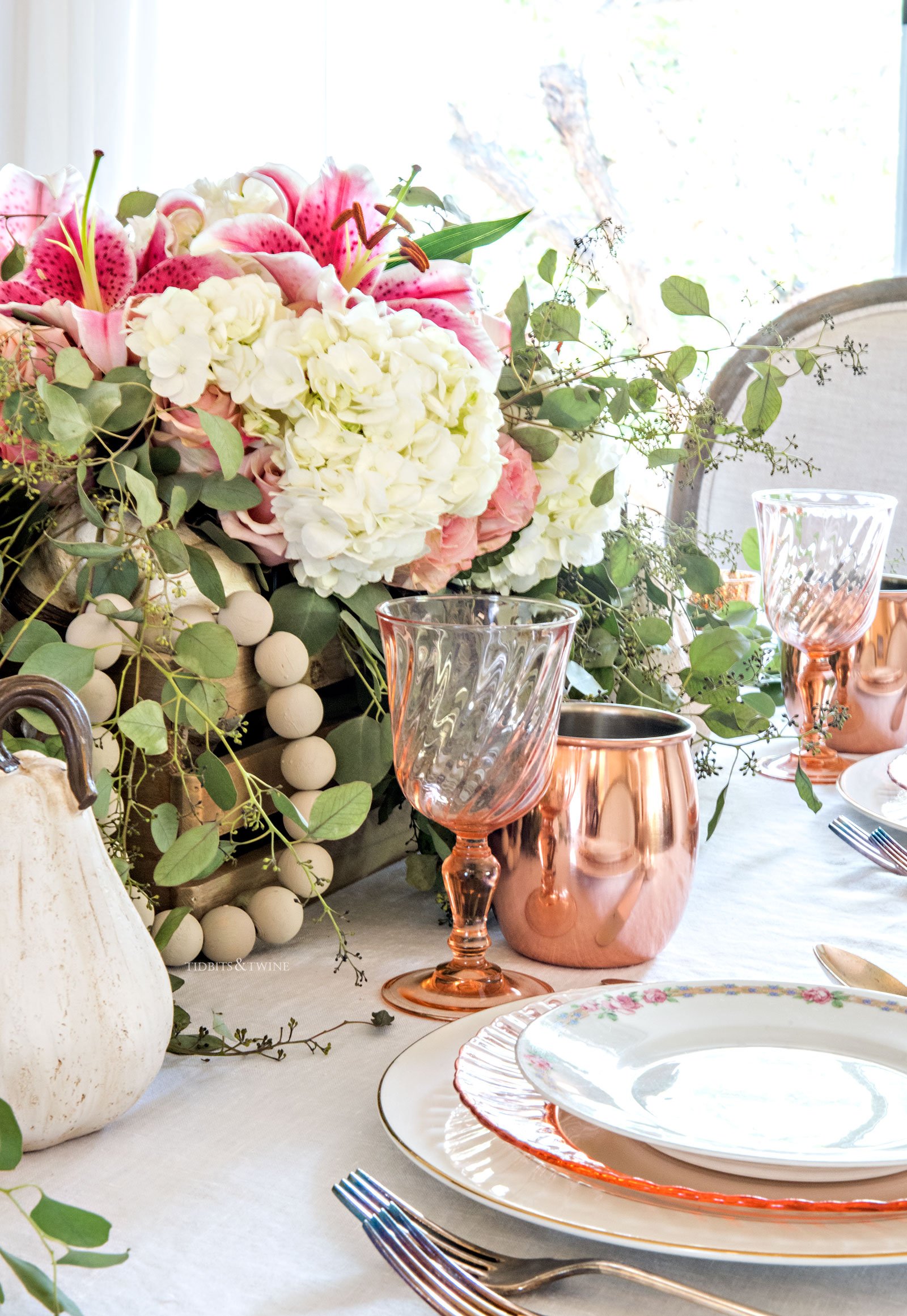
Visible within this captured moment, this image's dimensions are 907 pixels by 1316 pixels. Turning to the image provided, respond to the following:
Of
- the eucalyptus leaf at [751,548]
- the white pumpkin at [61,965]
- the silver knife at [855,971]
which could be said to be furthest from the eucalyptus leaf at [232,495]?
the eucalyptus leaf at [751,548]

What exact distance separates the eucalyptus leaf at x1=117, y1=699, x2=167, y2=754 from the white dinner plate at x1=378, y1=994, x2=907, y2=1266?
18 centimetres

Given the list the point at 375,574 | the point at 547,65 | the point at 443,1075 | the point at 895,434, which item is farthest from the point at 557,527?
the point at 547,65

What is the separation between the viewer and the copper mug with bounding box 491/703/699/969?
1.98ft

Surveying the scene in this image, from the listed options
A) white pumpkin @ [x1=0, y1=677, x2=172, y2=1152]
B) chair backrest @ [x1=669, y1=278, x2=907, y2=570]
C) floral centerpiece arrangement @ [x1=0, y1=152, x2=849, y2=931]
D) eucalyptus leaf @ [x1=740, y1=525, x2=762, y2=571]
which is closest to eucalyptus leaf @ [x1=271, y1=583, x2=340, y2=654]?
floral centerpiece arrangement @ [x1=0, y1=152, x2=849, y2=931]

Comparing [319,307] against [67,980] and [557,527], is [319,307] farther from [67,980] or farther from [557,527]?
[67,980]

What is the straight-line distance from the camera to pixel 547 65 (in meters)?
3.78

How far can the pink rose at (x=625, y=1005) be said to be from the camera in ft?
1.59

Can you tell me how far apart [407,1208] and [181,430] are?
0.38m

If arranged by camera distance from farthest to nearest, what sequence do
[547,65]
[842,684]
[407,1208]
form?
[547,65] → [842,684] → [407,1208]

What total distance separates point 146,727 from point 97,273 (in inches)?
9.8

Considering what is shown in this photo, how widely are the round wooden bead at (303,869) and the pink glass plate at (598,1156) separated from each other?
0.19 metres

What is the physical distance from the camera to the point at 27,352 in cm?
60

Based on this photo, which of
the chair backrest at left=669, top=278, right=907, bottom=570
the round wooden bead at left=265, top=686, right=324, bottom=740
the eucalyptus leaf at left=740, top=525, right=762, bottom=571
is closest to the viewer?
the round wooden bead at left=265, top=686, right=324, bottom=740

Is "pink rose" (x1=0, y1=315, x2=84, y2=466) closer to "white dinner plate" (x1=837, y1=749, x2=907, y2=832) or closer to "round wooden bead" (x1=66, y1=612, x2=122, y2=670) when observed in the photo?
"round wooden bead" (x1=66, y1=612, x2=122, y2=670)
